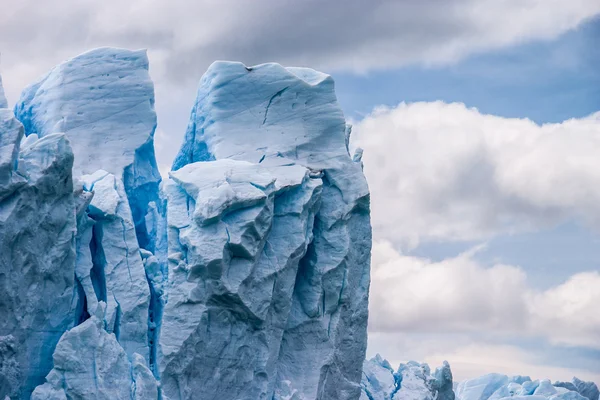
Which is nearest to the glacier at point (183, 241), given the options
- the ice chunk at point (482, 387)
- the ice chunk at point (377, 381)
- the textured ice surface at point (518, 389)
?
the ice chunk at point (377, 381)

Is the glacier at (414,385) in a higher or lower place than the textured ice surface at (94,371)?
higher

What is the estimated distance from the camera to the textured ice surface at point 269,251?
22641mm

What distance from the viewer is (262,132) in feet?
86.1

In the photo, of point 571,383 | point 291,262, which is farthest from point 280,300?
point 571,383

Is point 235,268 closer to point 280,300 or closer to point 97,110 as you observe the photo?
point 280,300

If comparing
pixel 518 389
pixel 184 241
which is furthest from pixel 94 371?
pixel 518 389

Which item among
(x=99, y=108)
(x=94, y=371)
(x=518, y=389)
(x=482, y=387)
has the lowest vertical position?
(x=94, y=371)

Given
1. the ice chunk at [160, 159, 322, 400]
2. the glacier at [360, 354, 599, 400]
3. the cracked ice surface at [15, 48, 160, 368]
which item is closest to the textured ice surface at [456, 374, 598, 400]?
the glacier at [360, 354, 599, 400]

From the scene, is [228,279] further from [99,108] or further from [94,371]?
[99,108]

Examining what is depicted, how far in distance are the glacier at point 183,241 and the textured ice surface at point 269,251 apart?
4cm

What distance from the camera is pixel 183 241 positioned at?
22.8 metres

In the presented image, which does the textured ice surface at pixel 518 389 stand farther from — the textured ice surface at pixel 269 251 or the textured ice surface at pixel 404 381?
the textured ice surface at pixel 269 251

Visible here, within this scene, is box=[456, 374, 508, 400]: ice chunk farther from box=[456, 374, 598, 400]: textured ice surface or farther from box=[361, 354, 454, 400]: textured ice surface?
box=[361, 354, 454, 400]: textured ice surface

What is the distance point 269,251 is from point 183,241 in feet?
6.38
